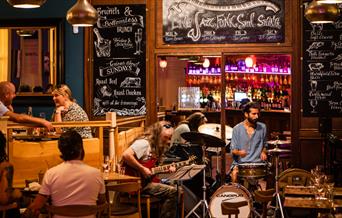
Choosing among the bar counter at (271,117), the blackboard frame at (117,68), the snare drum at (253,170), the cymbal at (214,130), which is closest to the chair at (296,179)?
the snare drum at (253,170)

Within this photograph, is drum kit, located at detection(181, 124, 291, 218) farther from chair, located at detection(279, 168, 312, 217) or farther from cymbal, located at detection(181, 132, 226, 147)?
chair, located at detection(279, 168, 312, 217)

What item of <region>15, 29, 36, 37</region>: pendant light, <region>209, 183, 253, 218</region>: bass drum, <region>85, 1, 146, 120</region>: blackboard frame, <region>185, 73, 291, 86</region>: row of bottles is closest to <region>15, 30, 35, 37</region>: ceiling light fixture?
<region>15, 29, 36, 37</region>: pendant light

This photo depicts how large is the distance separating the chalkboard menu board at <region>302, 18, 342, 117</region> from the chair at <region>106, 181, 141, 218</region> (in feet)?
11.2

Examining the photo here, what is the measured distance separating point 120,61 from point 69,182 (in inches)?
196

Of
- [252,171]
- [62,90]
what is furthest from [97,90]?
[252,171]

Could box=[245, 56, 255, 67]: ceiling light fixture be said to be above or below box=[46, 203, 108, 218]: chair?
above

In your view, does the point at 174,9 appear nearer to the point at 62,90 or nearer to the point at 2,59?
the point at 62,90

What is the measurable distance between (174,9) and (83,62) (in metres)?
1.58

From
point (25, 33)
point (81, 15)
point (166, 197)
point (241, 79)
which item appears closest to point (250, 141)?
point (166, 197)

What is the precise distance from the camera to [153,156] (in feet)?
23.9

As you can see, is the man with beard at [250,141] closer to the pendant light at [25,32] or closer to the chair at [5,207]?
the pendant light at [25,32]

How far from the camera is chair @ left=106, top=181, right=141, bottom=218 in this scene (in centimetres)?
607

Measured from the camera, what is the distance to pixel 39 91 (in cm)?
1003

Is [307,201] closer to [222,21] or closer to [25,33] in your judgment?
[222,21]
